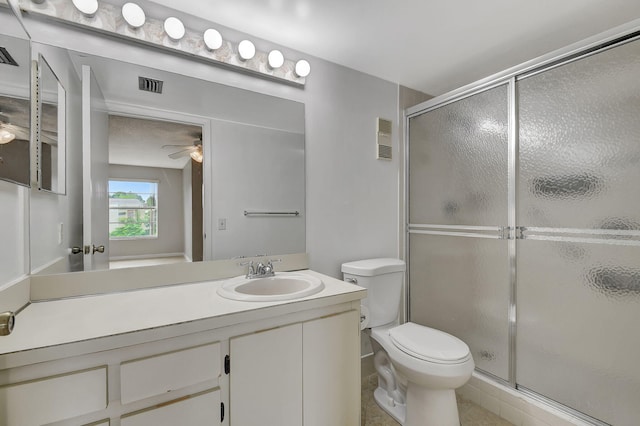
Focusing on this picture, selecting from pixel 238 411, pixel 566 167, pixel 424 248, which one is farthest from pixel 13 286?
pixel 566 167

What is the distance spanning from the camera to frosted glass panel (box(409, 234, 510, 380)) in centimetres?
179

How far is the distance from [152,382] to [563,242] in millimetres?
1948

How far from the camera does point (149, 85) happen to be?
1.42m

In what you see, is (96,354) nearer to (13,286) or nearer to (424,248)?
Result: (13,286)

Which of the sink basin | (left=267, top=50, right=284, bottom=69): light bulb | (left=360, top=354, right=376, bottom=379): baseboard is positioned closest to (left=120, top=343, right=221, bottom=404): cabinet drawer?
the sink basin

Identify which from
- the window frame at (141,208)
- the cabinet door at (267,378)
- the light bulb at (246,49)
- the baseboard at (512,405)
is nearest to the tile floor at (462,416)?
the baseboard at (512,405)

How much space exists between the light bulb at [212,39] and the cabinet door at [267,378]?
144 centimetres

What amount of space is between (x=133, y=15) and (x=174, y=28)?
17cm

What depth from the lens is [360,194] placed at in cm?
213

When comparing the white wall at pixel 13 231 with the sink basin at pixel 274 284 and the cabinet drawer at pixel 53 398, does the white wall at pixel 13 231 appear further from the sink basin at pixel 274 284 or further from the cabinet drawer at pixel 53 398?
the sink basin at pixel 274 284

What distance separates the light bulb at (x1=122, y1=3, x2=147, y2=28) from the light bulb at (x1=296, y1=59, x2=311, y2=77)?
0.82 metres

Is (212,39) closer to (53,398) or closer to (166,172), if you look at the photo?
(166,172)

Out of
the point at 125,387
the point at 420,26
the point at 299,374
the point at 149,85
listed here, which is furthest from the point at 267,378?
the point at 420,26

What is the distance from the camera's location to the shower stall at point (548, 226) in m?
1.33
